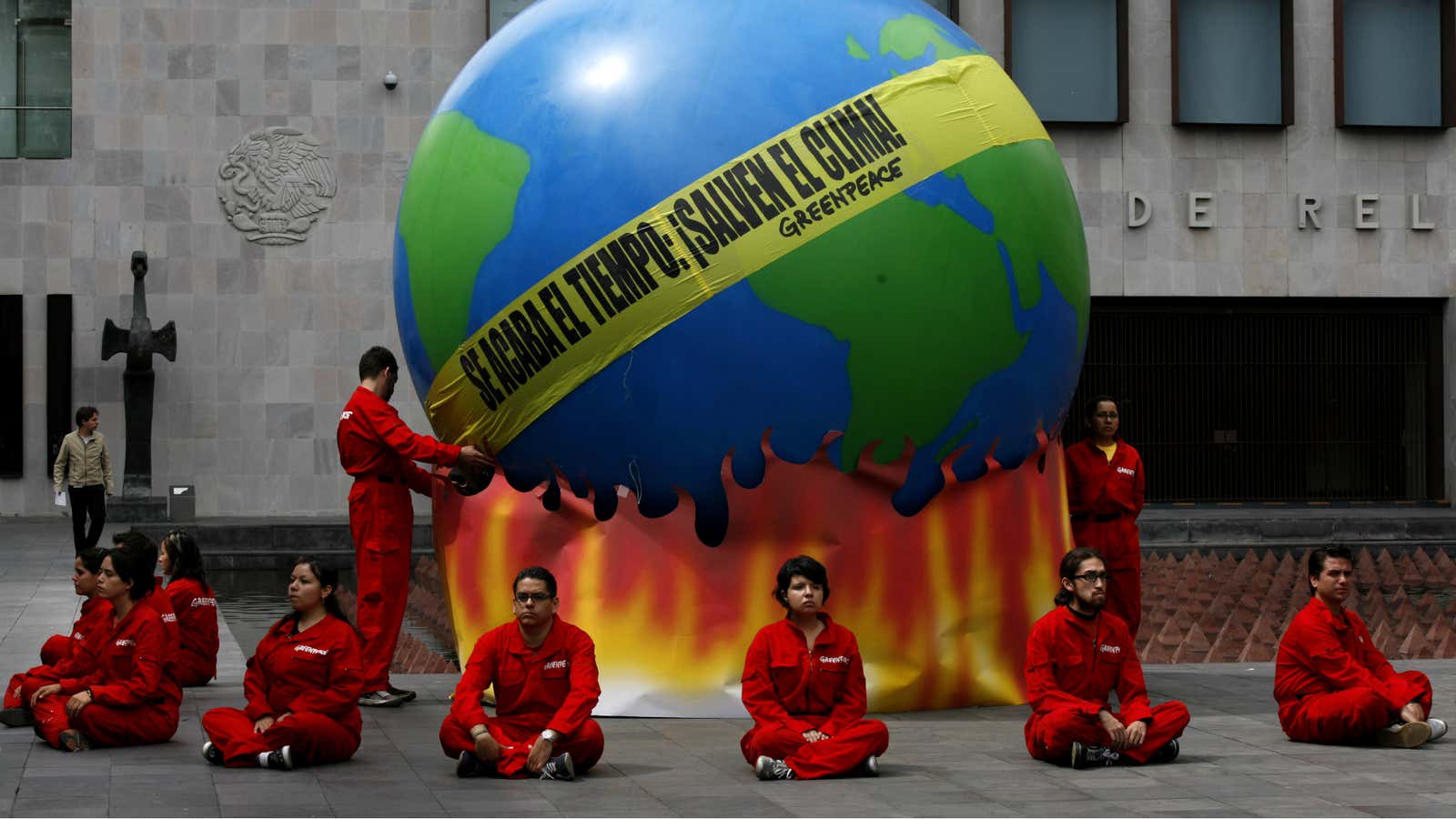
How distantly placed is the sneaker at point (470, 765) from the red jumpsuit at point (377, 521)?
2428 mm

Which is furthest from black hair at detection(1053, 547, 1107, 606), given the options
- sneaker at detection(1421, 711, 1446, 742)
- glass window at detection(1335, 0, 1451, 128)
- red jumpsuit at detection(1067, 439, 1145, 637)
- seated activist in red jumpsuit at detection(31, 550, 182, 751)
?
glass window at detection(1335, 0, 1451, 128)

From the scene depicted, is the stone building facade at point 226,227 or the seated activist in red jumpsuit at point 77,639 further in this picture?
the stone building facade at point 226,227

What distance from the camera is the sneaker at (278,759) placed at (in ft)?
28.0

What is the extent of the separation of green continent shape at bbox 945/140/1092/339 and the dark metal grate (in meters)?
21.0

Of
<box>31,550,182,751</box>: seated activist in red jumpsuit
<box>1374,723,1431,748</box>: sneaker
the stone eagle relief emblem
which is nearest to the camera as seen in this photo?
<box>1374,723,1431,748</box>: sneaker

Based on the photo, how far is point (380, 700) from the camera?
10.8 meters

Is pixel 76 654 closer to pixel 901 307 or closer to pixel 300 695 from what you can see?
pixel 300 695

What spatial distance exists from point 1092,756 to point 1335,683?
1.53 metres

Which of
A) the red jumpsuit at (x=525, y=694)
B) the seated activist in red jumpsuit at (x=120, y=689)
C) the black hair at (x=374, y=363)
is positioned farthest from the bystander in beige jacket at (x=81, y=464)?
the red jumpsuit at (x=525, y=694)

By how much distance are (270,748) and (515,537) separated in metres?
2.39

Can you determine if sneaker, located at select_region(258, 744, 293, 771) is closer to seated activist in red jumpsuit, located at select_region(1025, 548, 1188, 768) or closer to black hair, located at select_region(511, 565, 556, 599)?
black hair, located at select_region(511, 565, 556, 599)

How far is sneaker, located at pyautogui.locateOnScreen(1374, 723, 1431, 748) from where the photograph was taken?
354 inches

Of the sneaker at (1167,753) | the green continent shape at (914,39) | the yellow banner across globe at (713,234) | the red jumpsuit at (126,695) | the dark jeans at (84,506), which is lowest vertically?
the sneaker at (1167,753)

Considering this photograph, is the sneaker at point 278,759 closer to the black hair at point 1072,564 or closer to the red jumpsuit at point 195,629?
the red jumpsuit at point 195,629
